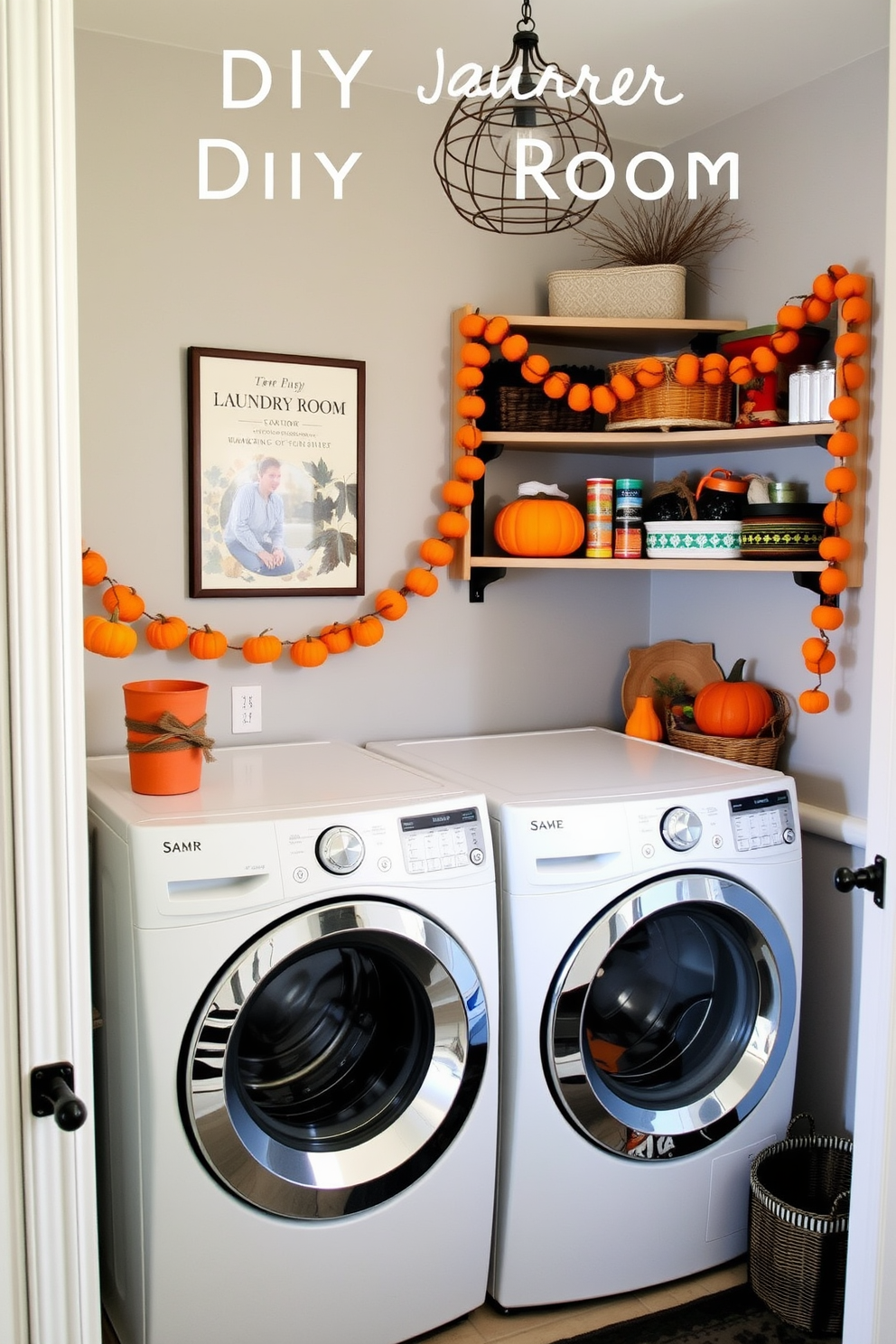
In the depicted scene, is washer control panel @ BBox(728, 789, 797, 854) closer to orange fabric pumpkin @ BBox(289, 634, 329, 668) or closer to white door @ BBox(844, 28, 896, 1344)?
white door @ BBox(844, 28, 896, 1344)

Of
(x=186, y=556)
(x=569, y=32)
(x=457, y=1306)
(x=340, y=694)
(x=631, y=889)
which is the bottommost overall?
(x=457, y=1306)

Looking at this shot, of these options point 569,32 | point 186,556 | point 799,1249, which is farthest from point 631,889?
point 569,32

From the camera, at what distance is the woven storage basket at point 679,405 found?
8.57 ft

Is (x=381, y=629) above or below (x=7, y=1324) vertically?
above

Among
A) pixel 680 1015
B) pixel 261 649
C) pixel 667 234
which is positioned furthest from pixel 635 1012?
pixel 667 234

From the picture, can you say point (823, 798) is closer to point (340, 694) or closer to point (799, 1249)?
point (799, 1249)

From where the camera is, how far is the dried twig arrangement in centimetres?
277

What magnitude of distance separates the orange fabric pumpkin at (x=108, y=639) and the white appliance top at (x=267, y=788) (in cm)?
24

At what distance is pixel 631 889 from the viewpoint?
218 cm

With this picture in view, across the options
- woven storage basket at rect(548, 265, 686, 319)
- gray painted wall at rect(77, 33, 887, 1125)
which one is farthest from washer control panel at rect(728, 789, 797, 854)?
woven storage basket at rect(548, 265, 686, 319)

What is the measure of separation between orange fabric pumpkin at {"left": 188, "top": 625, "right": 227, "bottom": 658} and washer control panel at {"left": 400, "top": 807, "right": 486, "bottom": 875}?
2.28ft

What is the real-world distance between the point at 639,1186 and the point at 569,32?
2.31m

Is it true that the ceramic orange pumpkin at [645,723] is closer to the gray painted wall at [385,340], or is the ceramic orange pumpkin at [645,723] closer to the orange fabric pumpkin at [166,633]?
the gray painted wall at [385,340]

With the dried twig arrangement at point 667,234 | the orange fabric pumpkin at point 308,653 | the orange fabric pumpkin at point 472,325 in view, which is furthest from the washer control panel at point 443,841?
the dried twig arrangement at point 667,234
